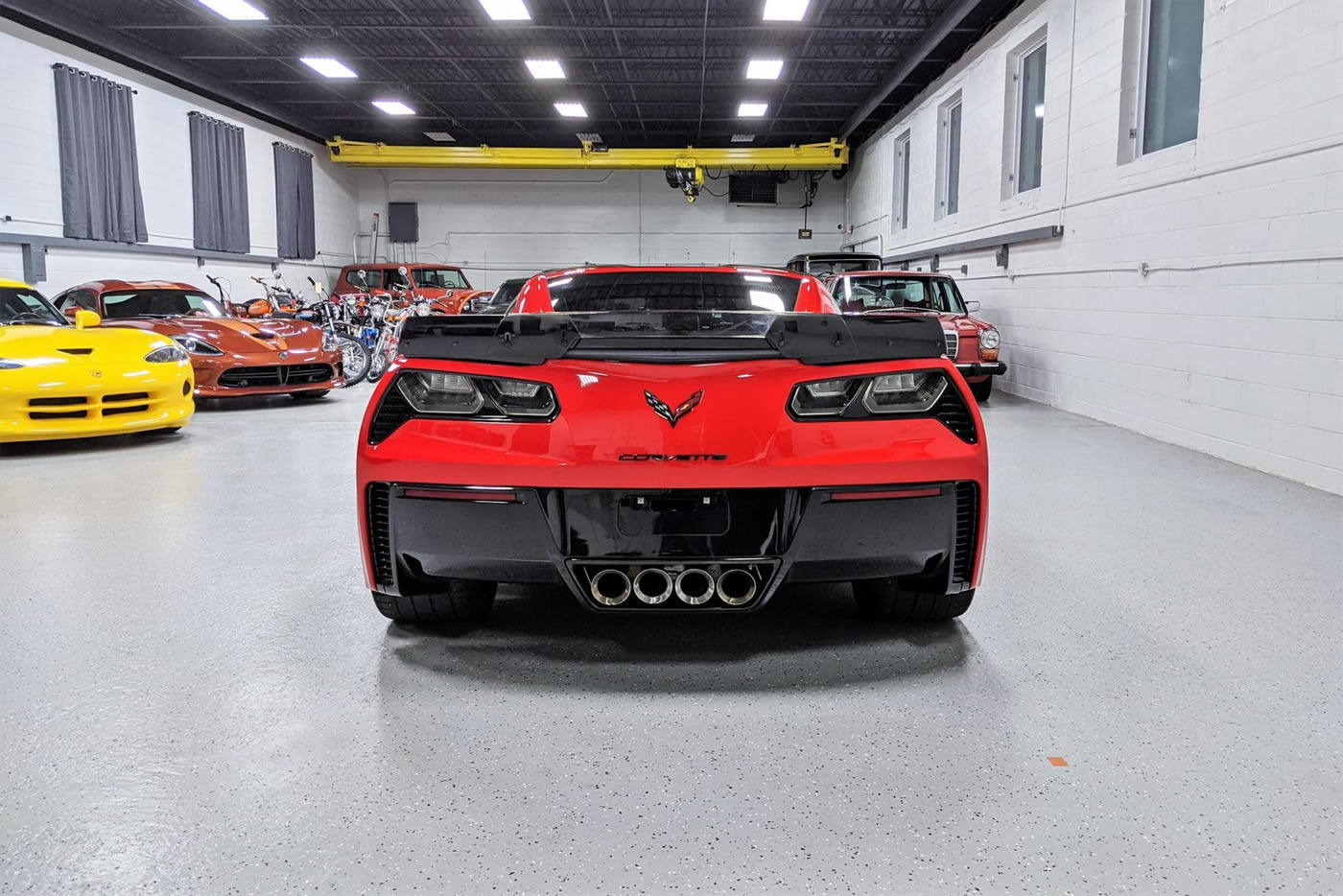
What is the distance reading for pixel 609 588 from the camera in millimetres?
2170

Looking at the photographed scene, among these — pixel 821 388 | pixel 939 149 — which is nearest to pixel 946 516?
pixel 821 388

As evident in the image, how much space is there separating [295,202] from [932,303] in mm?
12504

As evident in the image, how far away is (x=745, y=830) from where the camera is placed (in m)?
1.59

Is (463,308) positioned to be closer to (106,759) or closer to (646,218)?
(646,218)

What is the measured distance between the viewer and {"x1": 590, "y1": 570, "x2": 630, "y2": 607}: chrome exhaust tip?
Answer: 2152 millimetres

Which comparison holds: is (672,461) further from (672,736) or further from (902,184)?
(902,184)

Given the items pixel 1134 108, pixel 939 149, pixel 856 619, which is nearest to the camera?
pixel 856 619

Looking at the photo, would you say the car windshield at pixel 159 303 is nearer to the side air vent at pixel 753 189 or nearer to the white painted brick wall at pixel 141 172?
the white painted brick wall at pixel 141 172

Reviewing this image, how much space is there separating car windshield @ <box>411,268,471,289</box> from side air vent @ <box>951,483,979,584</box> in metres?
13.7

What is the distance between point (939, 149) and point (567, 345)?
1186 centimetres

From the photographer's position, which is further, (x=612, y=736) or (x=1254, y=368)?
(x=1254, y=368)

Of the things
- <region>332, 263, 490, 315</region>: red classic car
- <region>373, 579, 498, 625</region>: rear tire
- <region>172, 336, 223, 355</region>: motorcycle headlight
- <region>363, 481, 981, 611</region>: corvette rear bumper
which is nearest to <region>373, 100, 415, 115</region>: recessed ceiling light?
<region>332, 263, 490, 315</region>: red classic car

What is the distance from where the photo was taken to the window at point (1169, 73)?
6.42 m

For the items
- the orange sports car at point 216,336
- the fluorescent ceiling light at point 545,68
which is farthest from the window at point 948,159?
the orange sports car at point 216,336
